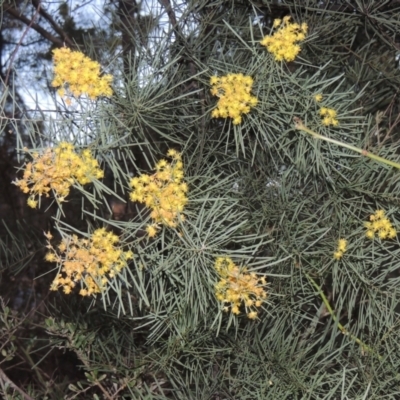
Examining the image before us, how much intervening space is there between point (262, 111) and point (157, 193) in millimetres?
117

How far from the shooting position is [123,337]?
1.94 ft

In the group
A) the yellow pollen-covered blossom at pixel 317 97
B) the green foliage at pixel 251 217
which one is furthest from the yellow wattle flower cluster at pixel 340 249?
the yellow pollen-covered blossom at pixel 317 97

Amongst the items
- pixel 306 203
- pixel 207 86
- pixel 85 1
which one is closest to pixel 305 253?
pixel 306 203

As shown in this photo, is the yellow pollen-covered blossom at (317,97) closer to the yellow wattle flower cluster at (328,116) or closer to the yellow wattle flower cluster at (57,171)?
the yellow wattle flower cluster at (328,116)

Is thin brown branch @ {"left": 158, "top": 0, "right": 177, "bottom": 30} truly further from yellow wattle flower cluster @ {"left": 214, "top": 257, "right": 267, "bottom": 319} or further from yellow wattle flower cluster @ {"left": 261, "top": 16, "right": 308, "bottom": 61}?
yellow wattle flower cluster @ {"left": 214, "top": 257, "right": 267, "bottom": 319}

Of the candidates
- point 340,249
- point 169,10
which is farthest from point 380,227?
point 169,10

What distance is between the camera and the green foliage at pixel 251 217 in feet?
1.49

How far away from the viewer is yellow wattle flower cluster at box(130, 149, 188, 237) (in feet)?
Result: 1.37

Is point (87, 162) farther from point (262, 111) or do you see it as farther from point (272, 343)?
point (272, 343)

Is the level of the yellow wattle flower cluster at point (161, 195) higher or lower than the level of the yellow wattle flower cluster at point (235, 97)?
lower

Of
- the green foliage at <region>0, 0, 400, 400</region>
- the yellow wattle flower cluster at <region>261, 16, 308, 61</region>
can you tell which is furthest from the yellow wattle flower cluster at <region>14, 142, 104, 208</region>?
the yellow wattle flower cluster at <region>261, 16, 308, 61</region>

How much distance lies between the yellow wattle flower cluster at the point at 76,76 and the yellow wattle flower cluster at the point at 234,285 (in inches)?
6.5

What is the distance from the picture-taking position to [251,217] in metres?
0.53

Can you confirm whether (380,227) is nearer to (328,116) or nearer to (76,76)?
(328,116)
